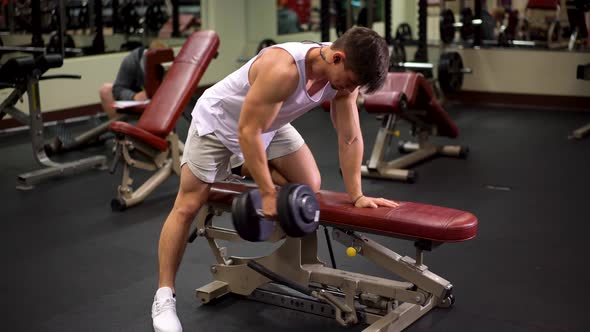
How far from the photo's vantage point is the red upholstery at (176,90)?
4352 mm

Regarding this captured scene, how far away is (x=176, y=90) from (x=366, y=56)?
2.36 metres

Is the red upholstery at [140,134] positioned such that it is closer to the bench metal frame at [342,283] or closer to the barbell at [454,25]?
the bench metal frame at [342,283]

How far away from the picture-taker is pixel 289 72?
7.61 feet

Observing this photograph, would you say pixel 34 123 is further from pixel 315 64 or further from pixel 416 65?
pixel 416 65

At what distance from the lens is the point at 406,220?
2496 millimetres

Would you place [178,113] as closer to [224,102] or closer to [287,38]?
[224,102]

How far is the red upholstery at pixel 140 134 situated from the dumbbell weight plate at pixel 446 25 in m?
3.97

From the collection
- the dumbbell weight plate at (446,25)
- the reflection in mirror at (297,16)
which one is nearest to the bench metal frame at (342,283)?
the dumbbell weight plate at (446,25)

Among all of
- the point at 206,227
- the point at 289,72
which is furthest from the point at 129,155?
the point at 289,72

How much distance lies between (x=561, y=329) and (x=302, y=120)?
15.0ft

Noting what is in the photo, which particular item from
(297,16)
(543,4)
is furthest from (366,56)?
(297,16)

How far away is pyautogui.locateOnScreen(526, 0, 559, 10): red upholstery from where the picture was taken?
24.7 feet

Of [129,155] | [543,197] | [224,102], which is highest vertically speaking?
[224,102]

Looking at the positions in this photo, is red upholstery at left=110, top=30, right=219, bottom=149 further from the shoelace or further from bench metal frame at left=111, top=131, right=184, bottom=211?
the shoelace
